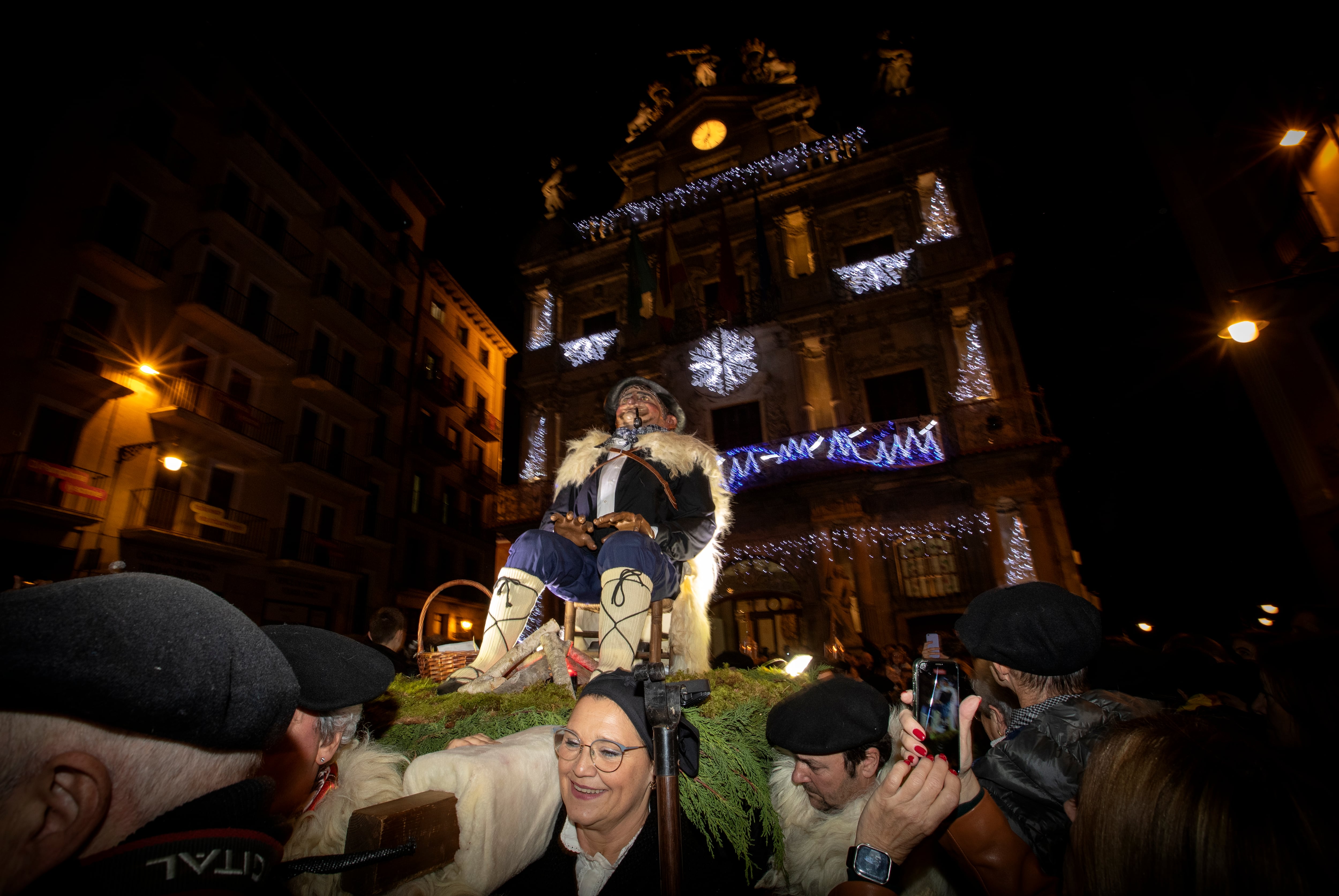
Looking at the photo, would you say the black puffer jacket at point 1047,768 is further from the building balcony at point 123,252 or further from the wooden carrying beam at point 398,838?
the building balcony at point 123,252

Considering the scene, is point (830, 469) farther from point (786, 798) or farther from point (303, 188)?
point (303, 188)

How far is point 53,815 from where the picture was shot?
2.82 feet

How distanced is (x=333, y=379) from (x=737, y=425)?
12211 millimetres

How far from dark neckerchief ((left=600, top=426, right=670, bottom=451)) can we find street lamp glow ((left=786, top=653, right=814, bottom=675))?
1.94 metres

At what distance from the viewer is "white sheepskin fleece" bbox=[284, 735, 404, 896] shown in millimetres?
1637

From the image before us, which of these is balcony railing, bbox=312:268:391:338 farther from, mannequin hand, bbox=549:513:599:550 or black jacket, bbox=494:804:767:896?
black jacket, bbox=494:804:767:896

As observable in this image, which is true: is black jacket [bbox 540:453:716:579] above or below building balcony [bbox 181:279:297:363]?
below

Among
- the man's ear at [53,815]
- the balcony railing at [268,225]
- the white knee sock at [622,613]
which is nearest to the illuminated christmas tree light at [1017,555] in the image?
the white knee sock at [622,613]

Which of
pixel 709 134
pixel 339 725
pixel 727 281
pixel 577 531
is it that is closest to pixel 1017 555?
pixel 727 281

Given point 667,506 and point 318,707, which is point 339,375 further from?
point 318,707

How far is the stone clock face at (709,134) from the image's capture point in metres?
18.2

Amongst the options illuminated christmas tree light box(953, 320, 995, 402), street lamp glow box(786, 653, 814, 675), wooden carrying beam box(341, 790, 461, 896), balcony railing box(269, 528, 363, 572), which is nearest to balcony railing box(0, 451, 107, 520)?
balcony railing box(269, 528, 363, 572)

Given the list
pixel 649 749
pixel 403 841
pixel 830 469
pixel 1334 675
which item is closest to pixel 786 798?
pixel 649 749

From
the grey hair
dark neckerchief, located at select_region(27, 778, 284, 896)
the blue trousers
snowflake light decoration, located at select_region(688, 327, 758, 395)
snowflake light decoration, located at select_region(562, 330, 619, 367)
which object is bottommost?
dark neckerchief, located at select_region(27, 778, 284, 896)
